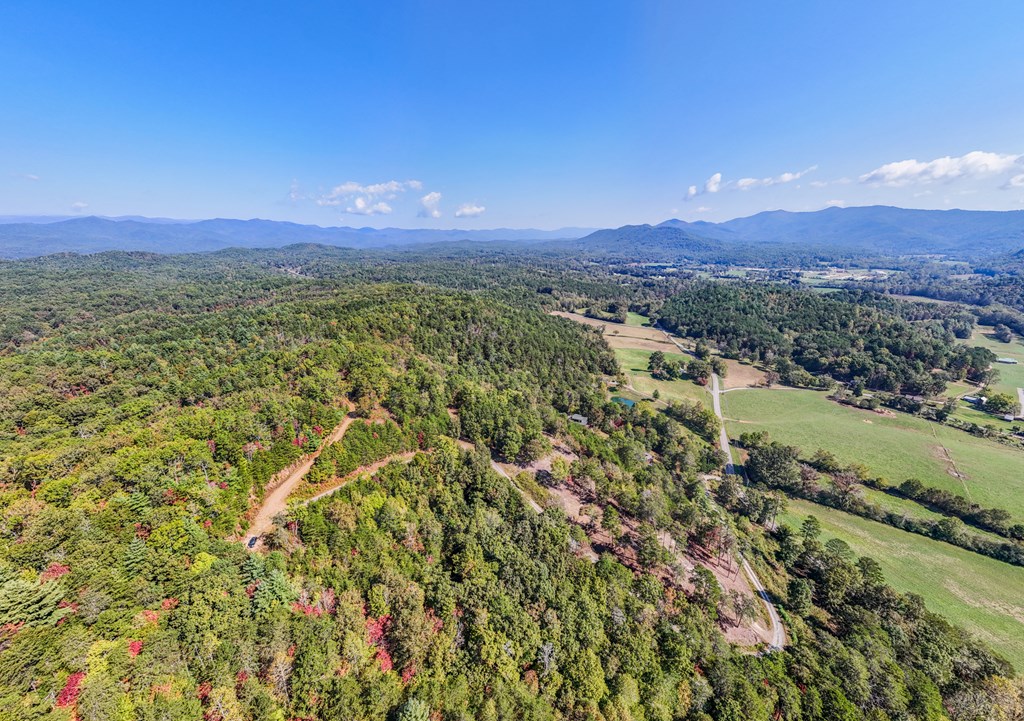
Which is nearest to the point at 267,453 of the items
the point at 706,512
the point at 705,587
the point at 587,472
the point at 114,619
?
the point at 114,619

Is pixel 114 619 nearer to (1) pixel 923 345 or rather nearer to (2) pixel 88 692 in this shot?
(2) pixel 88 692

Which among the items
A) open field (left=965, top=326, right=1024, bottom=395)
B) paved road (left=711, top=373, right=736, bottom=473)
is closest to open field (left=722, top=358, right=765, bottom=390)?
paved road (left=711, top=373, right=736, bottom=473)

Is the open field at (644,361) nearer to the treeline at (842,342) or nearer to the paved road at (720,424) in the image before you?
the paved road at (720,424)

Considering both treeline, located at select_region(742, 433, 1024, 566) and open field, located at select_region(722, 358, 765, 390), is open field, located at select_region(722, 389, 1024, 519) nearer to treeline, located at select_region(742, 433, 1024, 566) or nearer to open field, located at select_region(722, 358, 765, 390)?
treeline, located at select_region(742, 433, 1024, 566)

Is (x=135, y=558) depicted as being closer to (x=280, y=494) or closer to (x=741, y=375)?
(x=280, y=494)

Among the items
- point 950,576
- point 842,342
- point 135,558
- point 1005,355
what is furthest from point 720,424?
point 1005,355

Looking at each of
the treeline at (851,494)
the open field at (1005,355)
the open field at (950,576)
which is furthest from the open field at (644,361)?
the open field at (1005,355)
